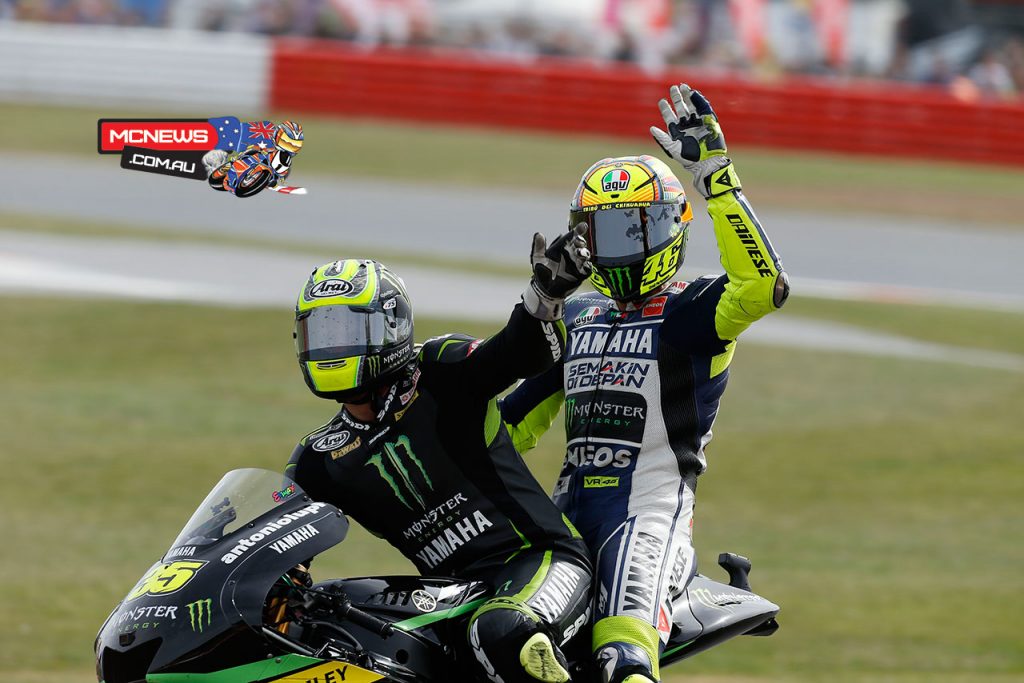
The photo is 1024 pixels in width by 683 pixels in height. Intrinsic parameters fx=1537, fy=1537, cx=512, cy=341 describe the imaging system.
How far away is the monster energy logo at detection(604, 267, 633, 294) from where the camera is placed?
611cm

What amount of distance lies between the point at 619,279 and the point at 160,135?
1865mm

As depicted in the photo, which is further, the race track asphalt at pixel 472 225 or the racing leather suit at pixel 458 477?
the race track asphalt at pixel 472 225

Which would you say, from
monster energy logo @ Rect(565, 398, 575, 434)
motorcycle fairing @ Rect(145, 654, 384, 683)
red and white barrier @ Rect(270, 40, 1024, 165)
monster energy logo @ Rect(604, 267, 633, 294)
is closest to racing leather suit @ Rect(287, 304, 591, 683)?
motorcycle fairing @ Rect(145, 654, 384, 683)

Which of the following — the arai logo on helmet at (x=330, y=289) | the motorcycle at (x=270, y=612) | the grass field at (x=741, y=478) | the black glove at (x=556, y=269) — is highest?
the black glove at (x=556, y=269)

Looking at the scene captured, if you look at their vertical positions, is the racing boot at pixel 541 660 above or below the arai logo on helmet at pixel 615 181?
below

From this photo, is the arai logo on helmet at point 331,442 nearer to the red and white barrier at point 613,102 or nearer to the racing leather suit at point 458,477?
the racing leather suit at point 458,477

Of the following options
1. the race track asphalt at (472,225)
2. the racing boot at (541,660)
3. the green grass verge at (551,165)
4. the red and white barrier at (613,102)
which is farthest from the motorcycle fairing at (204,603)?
the red and white barrier at (613,102)

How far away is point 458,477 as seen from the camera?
17.3ft

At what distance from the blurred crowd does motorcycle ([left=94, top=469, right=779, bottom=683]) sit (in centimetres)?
2806

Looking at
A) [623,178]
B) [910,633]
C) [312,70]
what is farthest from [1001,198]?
[623,178]

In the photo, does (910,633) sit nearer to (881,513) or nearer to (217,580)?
(881,513)

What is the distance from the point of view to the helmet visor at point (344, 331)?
4.97m

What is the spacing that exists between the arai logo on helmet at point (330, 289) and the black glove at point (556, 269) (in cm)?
59

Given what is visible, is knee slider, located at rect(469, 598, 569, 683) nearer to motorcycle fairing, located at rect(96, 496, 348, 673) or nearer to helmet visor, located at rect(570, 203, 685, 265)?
motorcycle fairing, located at rect(96, 496, 348, 673)
